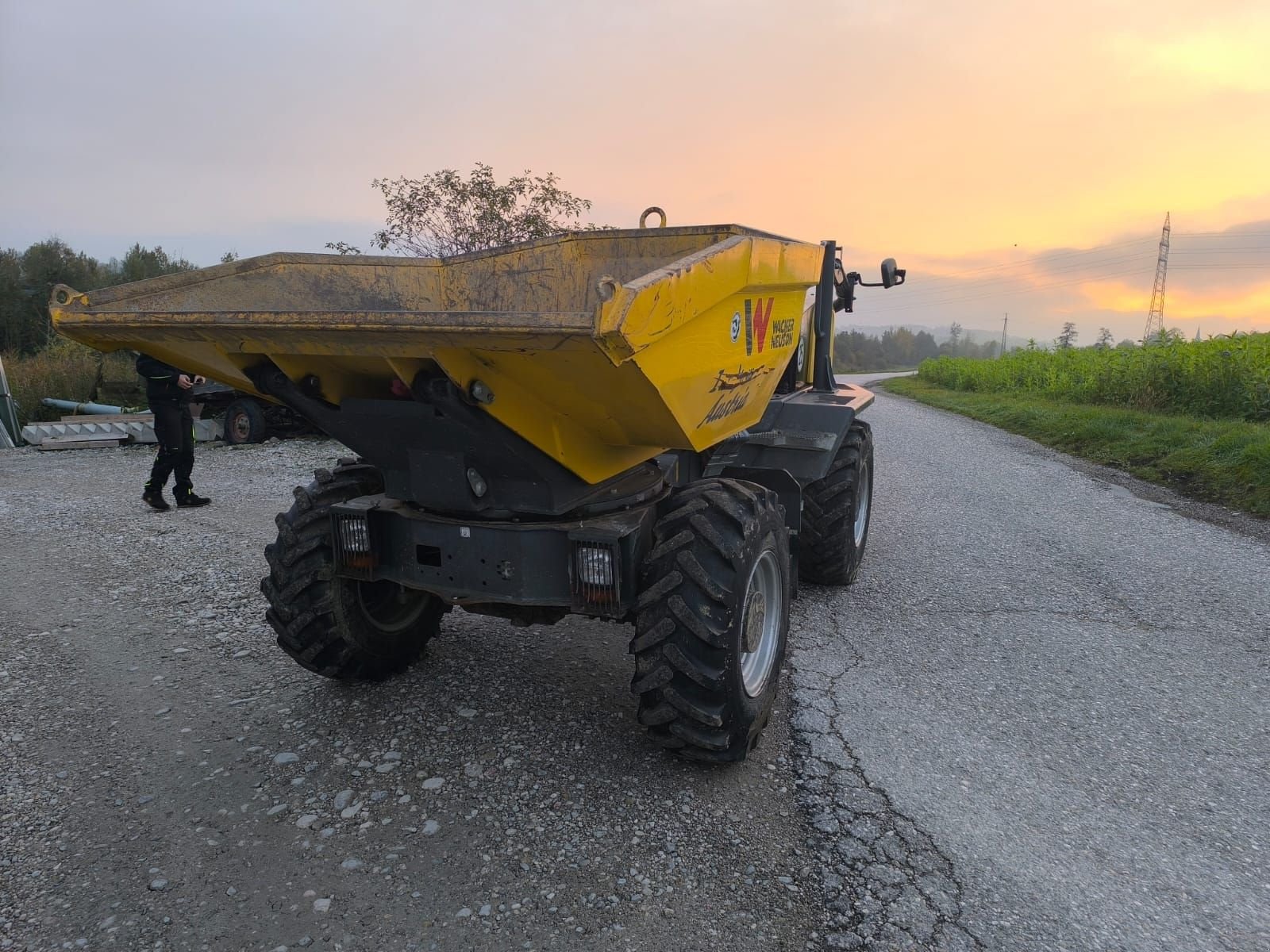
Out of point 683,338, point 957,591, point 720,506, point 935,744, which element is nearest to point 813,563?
point 957,591

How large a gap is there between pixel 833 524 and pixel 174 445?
6.09m

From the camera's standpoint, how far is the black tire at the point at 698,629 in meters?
2.85

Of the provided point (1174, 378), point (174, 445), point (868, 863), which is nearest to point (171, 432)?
point (174, 445)

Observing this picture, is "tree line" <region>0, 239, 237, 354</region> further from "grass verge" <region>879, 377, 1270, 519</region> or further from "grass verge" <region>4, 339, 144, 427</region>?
"grass verge" <region>879, 377, 1270, 519</region>

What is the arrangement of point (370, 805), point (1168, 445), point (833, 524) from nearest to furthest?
1. point (370, 805)
2. point (833, 524)
3. point (1168, 445)

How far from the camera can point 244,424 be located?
1245cm

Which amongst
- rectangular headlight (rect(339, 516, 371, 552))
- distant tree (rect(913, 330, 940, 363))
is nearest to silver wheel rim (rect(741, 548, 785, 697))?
rectangular headlight (rect(339, 516, 371, 552))

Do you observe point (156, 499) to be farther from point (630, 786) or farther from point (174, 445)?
point (630, 786)

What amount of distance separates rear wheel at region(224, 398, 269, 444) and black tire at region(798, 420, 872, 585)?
33.1 ft

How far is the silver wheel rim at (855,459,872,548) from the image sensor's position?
18.2ft

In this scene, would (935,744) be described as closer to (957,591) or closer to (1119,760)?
(1119,760)

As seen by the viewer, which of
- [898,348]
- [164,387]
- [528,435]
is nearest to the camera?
[528,435]

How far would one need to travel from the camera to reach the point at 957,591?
5215mm

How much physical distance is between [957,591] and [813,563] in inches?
38.7
